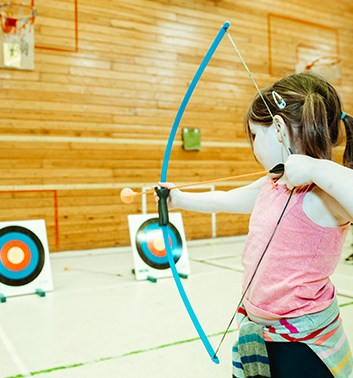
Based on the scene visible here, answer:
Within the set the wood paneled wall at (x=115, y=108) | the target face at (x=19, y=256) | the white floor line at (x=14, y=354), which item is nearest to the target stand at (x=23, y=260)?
the target face at (x=19, y=256)

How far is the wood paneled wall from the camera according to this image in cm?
343

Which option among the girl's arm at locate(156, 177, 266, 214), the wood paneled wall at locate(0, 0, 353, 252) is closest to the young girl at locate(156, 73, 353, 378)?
the girl's arm at locate(156, 177, 266, 214)

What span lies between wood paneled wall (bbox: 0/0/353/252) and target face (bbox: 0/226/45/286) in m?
0.96

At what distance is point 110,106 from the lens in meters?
3.74

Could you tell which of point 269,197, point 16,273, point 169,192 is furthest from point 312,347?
point 16,273

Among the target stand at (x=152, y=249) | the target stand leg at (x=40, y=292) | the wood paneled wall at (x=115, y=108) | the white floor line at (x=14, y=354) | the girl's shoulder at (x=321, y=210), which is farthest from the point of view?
the wood paneled wall at (x=115, y=108)

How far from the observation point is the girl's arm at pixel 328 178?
1.97 feet

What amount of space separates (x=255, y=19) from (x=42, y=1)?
2334 mm

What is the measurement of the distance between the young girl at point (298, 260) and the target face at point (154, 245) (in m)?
1.90

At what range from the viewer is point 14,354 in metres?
1.47

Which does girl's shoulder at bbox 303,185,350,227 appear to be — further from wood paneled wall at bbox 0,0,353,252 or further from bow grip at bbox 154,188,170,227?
wood paneled wall at bbox 0,0,353,252

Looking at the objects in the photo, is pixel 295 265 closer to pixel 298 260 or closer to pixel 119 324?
pixel 298 260

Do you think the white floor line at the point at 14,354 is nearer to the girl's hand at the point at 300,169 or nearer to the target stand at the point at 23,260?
the target stand at the point at 23,260

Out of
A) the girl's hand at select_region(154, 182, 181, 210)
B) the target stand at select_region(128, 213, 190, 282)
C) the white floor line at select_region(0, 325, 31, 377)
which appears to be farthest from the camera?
the target stand at select_region(128, 213, 190, 282)
